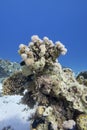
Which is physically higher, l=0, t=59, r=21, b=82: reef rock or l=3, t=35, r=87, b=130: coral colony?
l=0, t=59, r=21, b=82: reef rock

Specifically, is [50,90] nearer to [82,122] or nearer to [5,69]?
[82,122]

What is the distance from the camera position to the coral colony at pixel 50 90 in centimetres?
658

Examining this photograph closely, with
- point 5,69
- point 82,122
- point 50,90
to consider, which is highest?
point 5,69

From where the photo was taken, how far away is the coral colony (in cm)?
658

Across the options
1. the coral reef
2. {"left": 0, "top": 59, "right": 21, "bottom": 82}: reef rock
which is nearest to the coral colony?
the coral reef

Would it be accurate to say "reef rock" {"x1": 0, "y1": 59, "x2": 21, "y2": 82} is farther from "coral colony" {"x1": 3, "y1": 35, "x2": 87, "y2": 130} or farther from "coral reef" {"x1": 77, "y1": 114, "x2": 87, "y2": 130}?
"coral reef" {"x1": 77, "y1": 114, "x2": 87, "y2": 130}

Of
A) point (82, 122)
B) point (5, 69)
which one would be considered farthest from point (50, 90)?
point (5, 69)

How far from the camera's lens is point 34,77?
6902 mm

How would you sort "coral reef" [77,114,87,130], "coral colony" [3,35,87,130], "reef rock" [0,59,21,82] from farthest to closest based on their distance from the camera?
"reef rock" [0,59,21,82] < "coral colony" [3,35,87,130] < "coral reef" [77,114,87,130]

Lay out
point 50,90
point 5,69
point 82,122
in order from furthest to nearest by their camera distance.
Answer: point 5,69, point 50,90, point 82,122

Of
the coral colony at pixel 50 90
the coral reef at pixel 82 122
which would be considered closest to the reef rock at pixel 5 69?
the coral colony at pixel 50 90

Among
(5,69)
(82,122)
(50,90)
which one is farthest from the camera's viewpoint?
(5,69)

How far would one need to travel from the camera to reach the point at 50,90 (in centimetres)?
668

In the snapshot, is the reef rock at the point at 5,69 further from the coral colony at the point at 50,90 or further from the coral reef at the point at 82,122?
the coral reef at the point at 82,122
